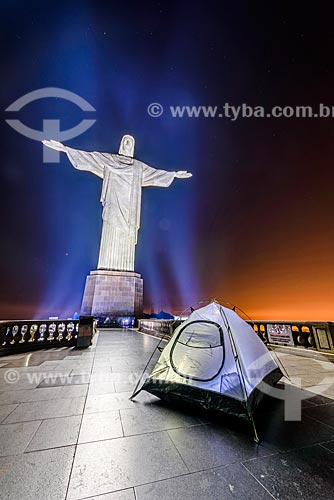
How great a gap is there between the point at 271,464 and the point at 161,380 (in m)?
1.66

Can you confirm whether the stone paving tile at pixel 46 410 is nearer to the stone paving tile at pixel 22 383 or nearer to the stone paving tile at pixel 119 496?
the stone paving tile at pixel 22 383

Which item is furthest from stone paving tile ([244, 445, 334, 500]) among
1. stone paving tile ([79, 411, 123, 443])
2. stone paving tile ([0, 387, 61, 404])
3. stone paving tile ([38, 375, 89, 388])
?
stone paving tile ([38, 375, 89, 388])

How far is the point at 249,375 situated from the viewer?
281cm

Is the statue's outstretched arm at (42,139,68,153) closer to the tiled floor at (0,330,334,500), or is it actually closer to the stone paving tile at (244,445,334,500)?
the tiled floor at (0,330,334,500)

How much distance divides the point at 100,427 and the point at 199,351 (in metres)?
1.60

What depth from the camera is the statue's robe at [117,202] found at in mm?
17188

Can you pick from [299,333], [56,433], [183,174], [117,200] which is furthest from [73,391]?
[183,174]

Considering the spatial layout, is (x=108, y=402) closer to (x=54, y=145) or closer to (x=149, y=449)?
(x=149, y=449)

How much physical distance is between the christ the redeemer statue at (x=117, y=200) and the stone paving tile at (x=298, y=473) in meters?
15.8

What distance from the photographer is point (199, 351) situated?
3.16 m

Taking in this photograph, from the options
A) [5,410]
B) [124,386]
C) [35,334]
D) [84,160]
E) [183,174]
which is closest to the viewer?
[5,410]

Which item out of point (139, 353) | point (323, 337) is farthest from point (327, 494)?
point (323, 337)

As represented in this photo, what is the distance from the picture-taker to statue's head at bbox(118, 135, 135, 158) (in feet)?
64.3

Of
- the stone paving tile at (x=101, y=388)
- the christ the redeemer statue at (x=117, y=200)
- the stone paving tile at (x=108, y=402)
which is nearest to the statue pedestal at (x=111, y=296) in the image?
the christ the redeemer statue at (x=117, y=200)
